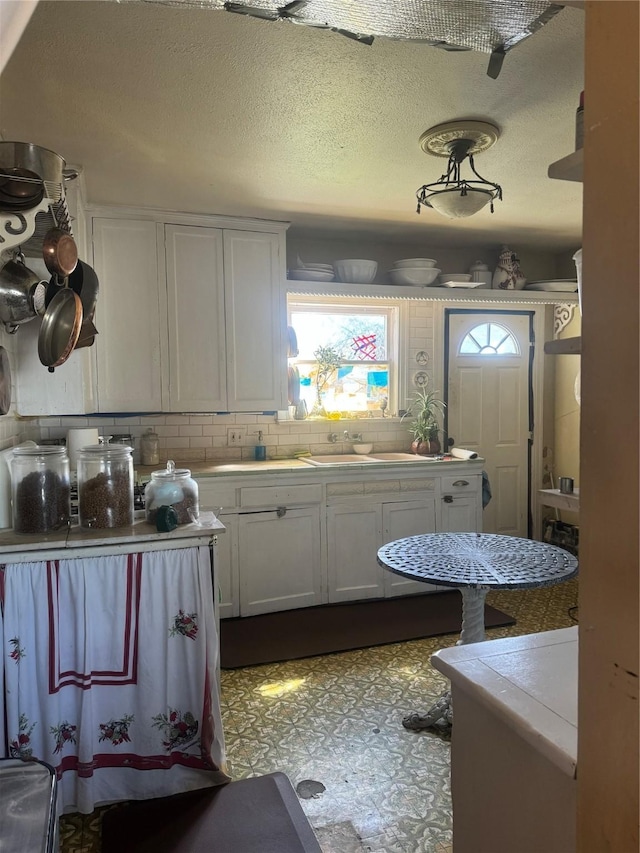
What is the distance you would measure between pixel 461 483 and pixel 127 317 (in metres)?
2.53

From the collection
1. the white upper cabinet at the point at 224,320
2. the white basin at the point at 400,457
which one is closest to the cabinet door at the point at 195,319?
the white upper cabinet at the point at 224,320

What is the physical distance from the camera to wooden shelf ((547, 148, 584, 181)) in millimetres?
851

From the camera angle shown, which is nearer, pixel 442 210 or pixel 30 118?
pixel 30 118

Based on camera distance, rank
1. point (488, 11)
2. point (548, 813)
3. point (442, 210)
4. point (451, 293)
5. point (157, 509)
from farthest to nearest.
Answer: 1. point (451, 293)
2. point (442, 210)
3. point (157, 509)
4. point (488, 11)
5. point (548, 813)

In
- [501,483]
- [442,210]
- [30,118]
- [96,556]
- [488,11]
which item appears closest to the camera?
[488,11]

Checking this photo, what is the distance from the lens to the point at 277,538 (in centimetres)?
368

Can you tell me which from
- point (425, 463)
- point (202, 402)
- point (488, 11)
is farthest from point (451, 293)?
point (488, 11)

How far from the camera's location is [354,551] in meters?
3.88

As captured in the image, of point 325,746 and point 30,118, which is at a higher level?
point 30,118

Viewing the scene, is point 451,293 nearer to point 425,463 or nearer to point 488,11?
point 425,463

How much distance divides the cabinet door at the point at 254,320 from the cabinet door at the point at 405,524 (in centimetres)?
112

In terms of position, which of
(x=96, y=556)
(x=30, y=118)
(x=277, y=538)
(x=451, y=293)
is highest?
(x=30, y=118)

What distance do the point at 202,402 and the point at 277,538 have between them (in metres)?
1.01

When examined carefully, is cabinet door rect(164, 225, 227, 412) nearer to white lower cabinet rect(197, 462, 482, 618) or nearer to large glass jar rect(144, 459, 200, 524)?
white lower cabinet rect(197, 462, 482, 618)
